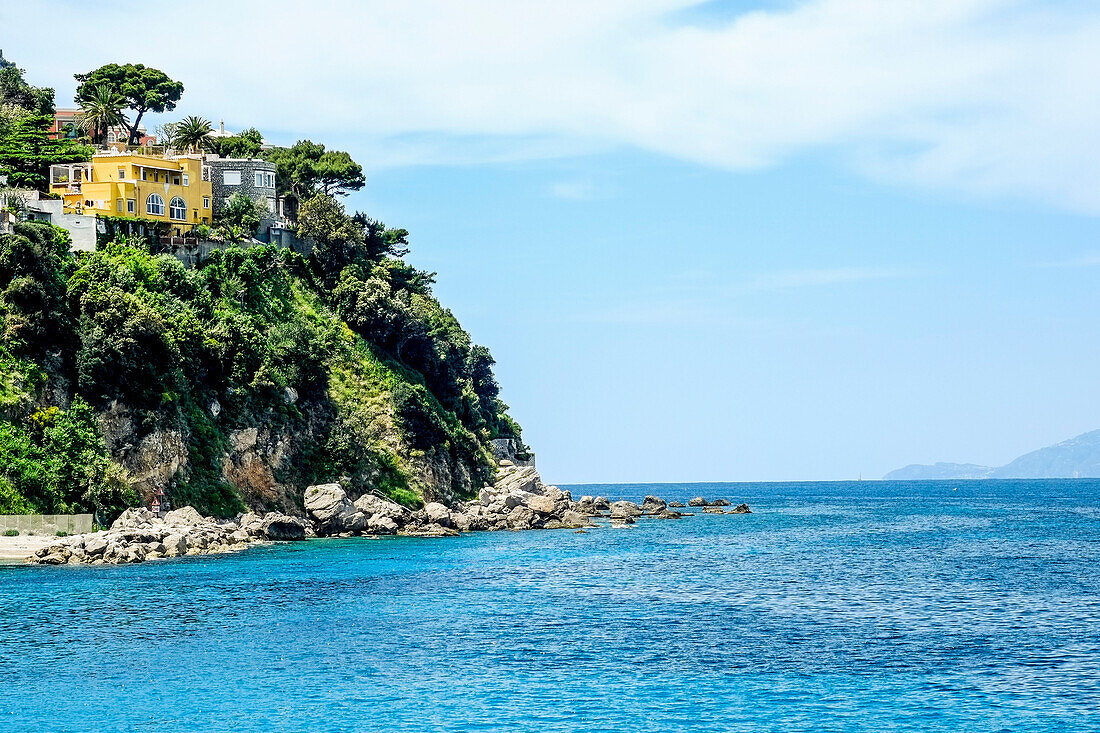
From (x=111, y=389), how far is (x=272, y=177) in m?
38.4

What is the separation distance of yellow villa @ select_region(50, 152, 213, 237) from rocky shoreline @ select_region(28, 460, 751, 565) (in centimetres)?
2769

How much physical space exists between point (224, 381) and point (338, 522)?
44.3 ft

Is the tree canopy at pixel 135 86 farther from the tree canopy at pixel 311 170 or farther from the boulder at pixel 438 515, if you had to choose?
the boulder at pixel 438 515

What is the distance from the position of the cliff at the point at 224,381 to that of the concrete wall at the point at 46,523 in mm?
1108

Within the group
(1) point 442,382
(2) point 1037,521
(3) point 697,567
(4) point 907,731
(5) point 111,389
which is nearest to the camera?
(4) point 907,731

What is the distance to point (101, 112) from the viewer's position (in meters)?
112

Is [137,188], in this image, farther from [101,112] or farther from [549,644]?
[549,644]

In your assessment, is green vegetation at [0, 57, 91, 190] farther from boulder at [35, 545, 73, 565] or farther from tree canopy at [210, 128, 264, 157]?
boulder at [35, 545, 73, 565]

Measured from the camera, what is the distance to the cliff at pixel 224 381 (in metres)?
70.9

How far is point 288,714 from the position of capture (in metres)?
29.9

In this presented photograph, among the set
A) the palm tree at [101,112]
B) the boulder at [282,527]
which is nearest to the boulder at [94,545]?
the boulder at [282,527]

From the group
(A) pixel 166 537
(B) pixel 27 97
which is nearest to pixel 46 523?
(A) pixel 166 537

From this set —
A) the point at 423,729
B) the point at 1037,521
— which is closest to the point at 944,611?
the point at 423,729

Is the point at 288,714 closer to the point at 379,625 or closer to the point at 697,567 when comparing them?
the point at 379,625
